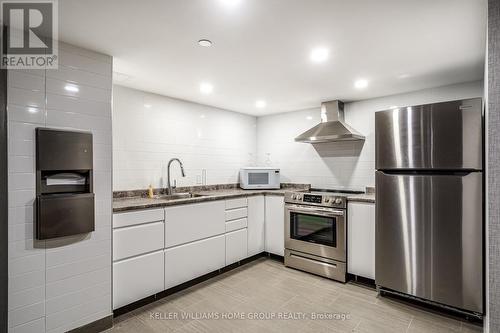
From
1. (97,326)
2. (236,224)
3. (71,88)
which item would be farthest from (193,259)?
(71,88)

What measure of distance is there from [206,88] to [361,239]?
2.47 metres

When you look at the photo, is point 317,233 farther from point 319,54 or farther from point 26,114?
point 26,114

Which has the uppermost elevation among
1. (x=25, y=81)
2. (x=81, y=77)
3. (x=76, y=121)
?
(x=81, y=77)

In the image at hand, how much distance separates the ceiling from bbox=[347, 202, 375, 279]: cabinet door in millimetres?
1417

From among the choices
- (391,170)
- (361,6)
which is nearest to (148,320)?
(391,170)

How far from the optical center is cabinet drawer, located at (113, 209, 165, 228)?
2.28 metres

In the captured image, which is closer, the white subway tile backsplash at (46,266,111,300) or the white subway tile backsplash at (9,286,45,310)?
the white subway tile backsplash at (9,286,45,310)

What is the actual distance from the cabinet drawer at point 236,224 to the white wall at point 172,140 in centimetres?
85

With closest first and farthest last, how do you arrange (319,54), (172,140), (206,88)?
1. (319,54)
2. (206,88)
3. (172,140)

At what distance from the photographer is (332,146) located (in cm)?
392

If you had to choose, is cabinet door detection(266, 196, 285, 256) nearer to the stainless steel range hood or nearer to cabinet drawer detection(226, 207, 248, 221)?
cabinet drawer detection(226, 207, 248, 221)

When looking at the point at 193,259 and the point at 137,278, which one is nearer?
the point at 137,278

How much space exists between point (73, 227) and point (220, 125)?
8.78 feet

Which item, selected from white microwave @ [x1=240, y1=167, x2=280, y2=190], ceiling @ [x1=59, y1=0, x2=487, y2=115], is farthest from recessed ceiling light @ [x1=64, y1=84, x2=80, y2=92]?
white microwave @ [x1=240, y1=167, x2=280, y2=190]
